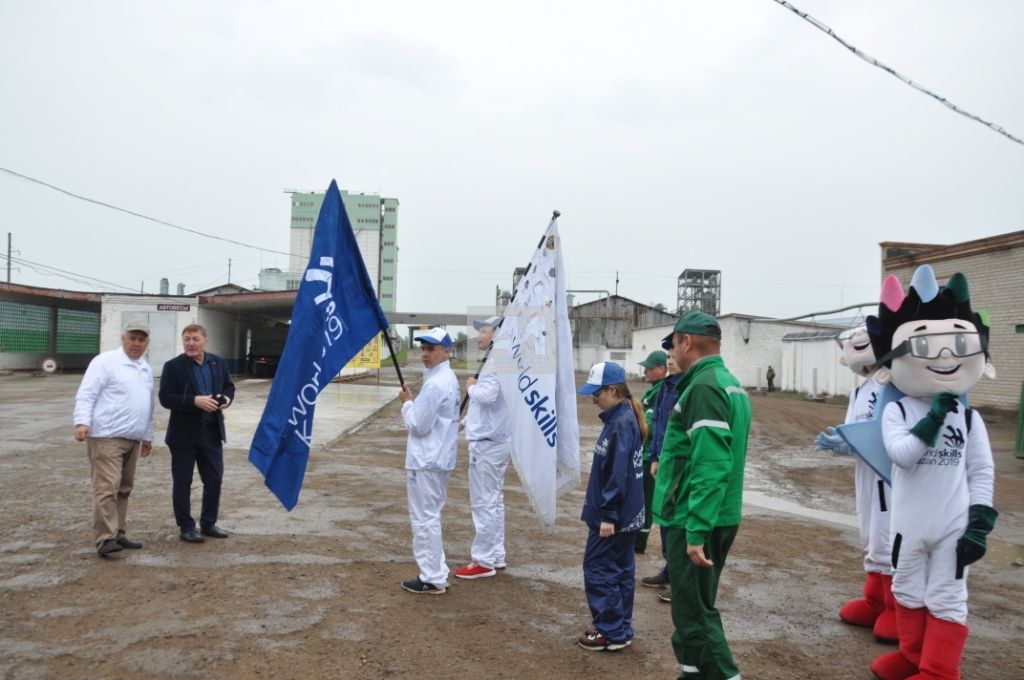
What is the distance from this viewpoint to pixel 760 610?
4.85 m

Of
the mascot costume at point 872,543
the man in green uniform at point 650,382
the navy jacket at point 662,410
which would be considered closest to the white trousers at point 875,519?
the mascot costume at point 872,543

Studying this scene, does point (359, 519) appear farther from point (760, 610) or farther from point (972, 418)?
point (972, 418)

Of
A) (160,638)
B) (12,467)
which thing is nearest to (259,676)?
(160,638)

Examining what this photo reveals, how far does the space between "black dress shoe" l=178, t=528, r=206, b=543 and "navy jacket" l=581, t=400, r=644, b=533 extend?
11.9 ft

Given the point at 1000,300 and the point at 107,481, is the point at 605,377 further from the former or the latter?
the point at 1000,300

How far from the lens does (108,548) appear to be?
543 cm

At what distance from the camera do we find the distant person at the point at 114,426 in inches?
215

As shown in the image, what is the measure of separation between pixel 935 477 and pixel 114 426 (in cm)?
578

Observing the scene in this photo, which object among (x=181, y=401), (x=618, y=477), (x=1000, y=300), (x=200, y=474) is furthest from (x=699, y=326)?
(x=1000, y=300)

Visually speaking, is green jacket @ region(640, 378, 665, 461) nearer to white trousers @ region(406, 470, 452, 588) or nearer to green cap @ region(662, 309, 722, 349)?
white trousers @ region(406, 470, 452, 588)

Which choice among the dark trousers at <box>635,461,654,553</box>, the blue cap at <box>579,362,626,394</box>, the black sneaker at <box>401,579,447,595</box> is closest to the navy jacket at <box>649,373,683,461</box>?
the dark trousers at <box>635,461,654,553</box>

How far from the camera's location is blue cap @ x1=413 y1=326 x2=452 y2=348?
5.05 m

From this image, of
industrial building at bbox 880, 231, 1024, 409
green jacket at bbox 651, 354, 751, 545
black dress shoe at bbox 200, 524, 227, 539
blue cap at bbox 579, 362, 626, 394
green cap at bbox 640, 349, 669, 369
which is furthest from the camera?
industrial building at bbox 880, 231, 1024, 409

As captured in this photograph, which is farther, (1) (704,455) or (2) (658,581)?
(2) (658,581)
